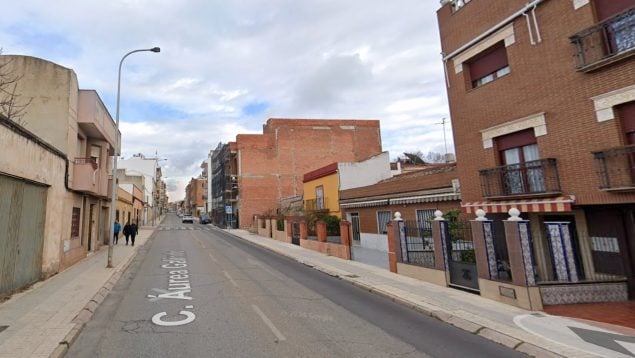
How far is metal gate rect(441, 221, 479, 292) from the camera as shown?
9.66 metres

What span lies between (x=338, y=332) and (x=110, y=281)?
28.0 feet

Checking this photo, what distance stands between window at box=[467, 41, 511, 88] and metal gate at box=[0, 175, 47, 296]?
14871 mm

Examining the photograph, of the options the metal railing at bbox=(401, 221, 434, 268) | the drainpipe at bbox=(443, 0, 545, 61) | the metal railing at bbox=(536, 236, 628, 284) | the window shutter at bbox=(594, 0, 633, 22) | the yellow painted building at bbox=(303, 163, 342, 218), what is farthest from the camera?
the yellow painted building at bbox=(303, 163, 342, 218)

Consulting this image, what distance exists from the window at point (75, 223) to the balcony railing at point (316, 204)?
16705mm

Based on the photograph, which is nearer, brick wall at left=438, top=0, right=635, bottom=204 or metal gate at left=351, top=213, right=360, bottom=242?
brick wall at left=438, top=0, right=635, bottom=204

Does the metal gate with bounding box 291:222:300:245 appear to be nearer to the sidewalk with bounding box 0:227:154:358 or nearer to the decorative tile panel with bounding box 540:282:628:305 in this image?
the sidewalk with bounding box 0:227:154:358

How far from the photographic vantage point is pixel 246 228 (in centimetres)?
4522

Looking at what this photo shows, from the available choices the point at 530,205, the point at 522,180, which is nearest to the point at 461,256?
the point at 530,205

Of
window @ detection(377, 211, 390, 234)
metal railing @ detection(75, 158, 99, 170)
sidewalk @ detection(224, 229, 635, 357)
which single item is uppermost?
metal railing @ detection(75, 158, 99, 170)

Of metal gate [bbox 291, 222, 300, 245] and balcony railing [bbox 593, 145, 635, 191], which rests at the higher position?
balcony railing [bbox 593, 145, 635, 191]

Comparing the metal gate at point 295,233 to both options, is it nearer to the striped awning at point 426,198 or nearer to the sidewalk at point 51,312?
the striped awning at point 426,198

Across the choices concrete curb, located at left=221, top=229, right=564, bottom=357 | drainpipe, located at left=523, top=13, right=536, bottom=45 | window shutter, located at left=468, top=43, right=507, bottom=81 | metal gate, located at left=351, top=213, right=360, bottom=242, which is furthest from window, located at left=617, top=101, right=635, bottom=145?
metal gate, located at left=351, top=213, right=360, bottom=242

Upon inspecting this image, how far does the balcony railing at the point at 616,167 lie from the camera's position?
26.0 feet

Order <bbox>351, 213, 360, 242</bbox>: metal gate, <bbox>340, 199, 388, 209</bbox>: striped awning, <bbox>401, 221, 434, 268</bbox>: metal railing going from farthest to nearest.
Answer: <bbox>351, 213, 360, 242</bbox>: metal gate
<bbox>340, 199, 388, 209</bbox>: striped awning
<bbox>401, 221, 434, 268</bbox>: metal railing
